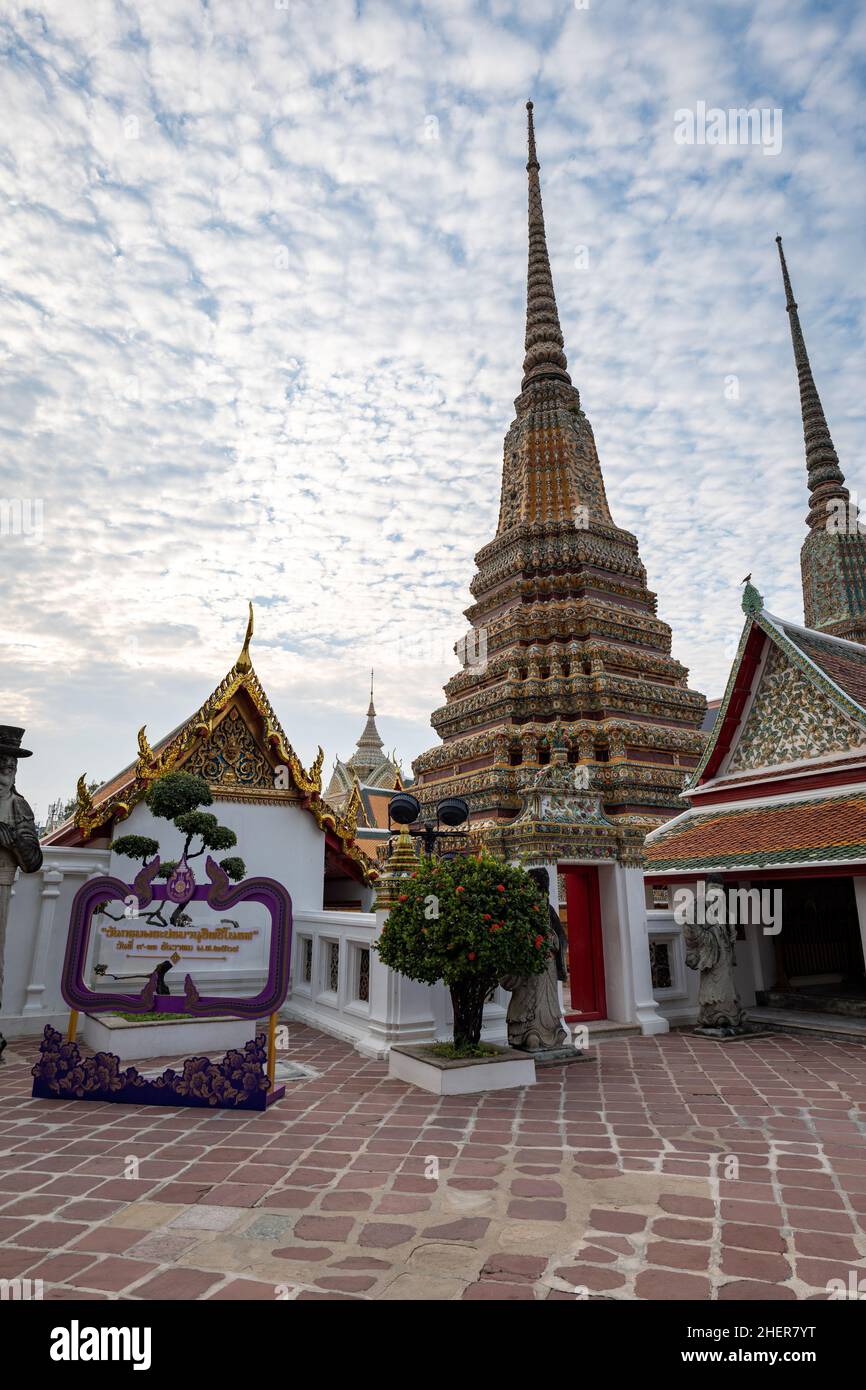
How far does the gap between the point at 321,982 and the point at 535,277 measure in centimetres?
2604

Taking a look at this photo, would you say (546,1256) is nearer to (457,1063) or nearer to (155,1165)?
(155,1165)

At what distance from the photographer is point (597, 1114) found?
6.31 meters

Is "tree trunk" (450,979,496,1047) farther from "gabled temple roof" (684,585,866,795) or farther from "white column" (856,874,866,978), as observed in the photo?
"gabled temple roof" (684,585,866,795)

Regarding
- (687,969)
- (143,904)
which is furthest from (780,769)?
(143,904)

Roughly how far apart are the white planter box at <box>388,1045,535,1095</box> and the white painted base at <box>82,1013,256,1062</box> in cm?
265

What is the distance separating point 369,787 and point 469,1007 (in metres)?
20.6

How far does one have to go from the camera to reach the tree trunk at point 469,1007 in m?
7.89

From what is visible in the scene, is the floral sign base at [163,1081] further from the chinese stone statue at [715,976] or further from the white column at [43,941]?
the chinese stone statue at [715,976]

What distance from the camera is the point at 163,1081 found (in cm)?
680

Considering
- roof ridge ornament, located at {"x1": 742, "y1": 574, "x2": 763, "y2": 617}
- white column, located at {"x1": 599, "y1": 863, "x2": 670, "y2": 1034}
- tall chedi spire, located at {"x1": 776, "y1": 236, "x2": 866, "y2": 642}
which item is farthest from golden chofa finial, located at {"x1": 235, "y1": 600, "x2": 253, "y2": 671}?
tall chedi spire, located at {"x1": 776, "y1": 236, "x2": 866, "y2": 642}

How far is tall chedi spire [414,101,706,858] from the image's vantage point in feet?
58.0

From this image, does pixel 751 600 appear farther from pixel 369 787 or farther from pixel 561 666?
pixel 369 787

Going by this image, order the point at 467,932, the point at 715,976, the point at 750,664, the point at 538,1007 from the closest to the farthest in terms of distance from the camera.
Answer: the point at 467,932
the point at 538,1007
the point at 715,976
the point at 750,664

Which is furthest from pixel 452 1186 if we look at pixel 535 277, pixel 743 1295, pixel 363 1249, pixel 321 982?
pixel 535 277
